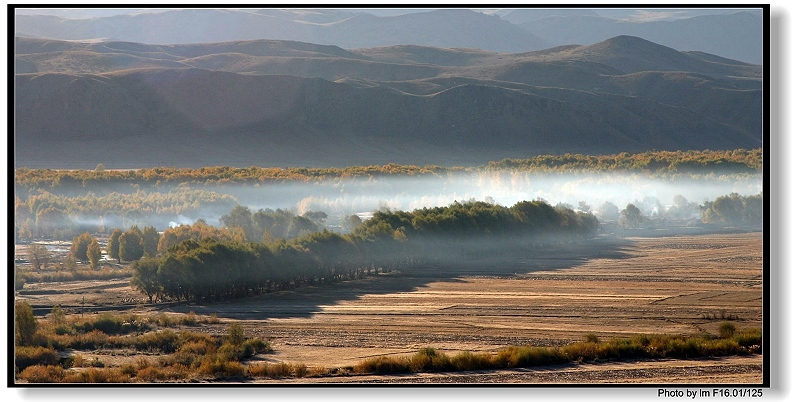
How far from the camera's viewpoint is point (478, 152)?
6100cm

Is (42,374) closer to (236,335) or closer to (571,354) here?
(236,335)

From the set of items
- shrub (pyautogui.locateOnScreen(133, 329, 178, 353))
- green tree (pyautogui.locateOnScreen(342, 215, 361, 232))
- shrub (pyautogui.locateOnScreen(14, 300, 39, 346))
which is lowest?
shrub (pyautogui.locateOnScreen(133, 329, 178, 353))

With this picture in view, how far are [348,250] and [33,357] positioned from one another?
1074 cm

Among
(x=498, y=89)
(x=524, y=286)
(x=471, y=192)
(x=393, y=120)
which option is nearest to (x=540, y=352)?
(x=524, y=286)

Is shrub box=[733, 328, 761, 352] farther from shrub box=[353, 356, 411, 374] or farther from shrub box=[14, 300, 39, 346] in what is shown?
shrub box=[14, 300, 39, 346]

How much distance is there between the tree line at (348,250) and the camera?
18094 mm

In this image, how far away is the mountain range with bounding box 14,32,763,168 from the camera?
5975cm

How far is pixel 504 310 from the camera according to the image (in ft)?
55.5

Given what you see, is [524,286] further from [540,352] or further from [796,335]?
[796,335]

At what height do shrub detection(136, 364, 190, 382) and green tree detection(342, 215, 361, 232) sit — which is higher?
green tree detection(342, 215, 361, 232)

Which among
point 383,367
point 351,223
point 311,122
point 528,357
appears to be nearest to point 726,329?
point 528,357

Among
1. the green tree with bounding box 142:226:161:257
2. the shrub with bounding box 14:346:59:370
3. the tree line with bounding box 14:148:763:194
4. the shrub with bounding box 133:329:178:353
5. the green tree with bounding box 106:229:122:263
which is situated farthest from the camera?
the tree line with bounding box 14:148:763:194

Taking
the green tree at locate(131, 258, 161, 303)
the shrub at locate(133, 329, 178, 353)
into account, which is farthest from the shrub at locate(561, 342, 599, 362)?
the green tree at locate(131, 258, 161, 303)

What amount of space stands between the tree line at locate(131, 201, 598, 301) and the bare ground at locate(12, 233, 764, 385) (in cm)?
52
